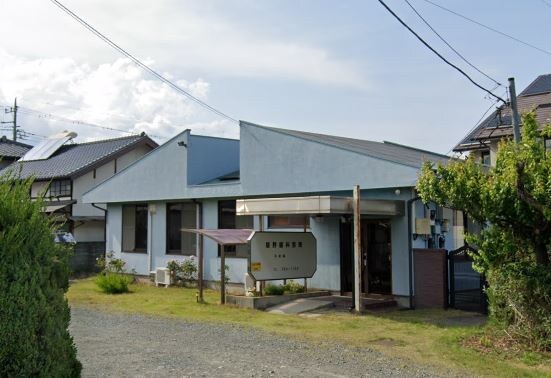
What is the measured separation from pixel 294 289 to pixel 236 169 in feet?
22.0

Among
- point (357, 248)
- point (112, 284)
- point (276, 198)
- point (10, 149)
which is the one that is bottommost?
point (112, 284)

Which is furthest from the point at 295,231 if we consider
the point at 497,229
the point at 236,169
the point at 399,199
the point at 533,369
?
the point at 533,369

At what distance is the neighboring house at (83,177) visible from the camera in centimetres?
2602

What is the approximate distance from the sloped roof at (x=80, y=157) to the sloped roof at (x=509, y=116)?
15559 millimetres

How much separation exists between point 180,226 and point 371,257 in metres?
7.48

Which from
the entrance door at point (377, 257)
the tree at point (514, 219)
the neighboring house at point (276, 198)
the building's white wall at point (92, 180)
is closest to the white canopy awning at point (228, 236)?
the neighboring house at point (276, 198)

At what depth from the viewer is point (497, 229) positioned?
9383 mm

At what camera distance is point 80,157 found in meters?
29.7

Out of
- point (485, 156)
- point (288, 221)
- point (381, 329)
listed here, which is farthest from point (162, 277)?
point (485, 156)

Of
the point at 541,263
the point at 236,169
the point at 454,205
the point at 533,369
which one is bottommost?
the point at 533,369

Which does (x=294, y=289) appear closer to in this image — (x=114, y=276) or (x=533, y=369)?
(x=114, y=276)

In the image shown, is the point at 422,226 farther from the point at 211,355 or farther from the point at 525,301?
the point at 211,355

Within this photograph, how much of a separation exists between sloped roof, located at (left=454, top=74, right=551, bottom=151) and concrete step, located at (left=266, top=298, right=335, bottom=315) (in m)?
10.2

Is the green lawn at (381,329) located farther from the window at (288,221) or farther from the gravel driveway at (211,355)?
Result: the window at (288,221)
